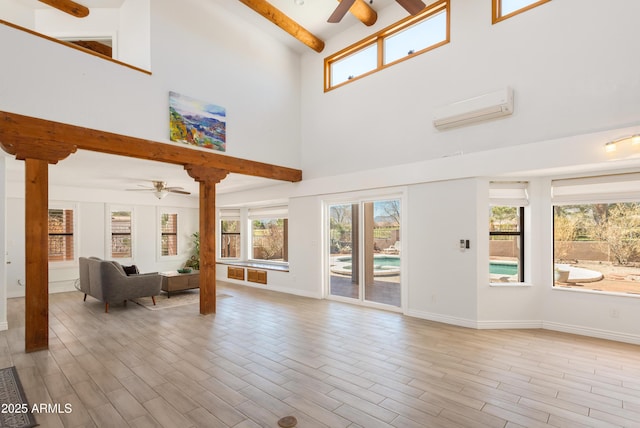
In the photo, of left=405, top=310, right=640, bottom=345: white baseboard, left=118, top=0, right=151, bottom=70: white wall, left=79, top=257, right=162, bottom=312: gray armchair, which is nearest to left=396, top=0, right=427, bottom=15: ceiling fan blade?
left=118, top=0, right=151, bottom=70: white wall

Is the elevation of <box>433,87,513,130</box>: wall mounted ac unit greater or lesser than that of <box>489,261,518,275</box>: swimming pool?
greater

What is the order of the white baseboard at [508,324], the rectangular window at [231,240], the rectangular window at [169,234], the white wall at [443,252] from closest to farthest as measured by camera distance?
1. the white baseboard at [508,324]
2. the white wall at [443,252]
3. the rectangular window at [169,234]
4. the rectangular window at [231,240]

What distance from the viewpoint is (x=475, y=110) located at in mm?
4660

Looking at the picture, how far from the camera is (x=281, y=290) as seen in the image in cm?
777

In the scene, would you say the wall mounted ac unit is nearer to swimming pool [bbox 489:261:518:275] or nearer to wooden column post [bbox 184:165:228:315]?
swimming pool [bbox 489:261:518:275]

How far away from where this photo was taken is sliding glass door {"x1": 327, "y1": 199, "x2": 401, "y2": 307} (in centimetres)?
593

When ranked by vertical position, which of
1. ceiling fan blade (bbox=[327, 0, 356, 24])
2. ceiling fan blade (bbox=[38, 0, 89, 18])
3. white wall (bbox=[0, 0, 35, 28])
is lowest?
ceiling fan blade (bbox=[327, 0, 356, 24])

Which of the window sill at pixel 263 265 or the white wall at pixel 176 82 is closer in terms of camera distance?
the white wall at pixel 176 82

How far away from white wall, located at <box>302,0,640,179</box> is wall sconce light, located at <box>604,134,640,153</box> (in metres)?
0.26

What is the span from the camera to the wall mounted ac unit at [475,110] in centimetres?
444

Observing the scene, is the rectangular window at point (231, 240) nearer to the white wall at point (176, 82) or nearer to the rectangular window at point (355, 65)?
the white wall at point (176, 82)

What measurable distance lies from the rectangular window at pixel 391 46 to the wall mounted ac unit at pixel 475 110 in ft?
3.98

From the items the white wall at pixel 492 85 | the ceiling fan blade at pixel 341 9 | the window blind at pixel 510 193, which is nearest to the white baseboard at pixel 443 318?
the window blind at pixel 510 193

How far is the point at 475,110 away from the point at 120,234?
9164 mm
